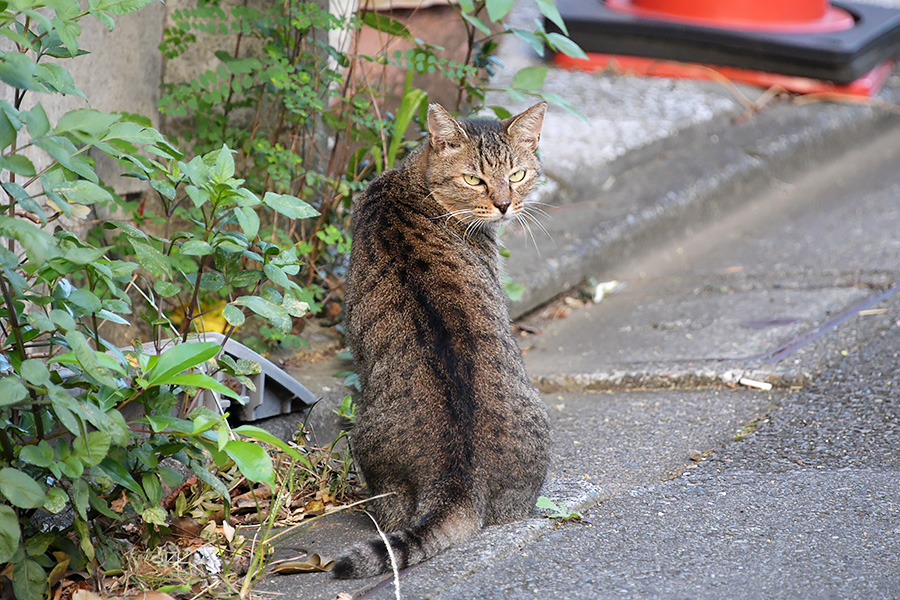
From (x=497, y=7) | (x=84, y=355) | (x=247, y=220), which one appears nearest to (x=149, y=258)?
(x=247, y=220)

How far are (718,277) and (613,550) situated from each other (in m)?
2.59

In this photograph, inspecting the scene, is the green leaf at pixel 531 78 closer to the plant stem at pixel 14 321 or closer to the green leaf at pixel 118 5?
the green leaf at pixel 118 5

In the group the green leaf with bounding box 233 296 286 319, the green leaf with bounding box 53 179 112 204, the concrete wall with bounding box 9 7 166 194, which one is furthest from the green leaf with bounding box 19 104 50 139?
the concrete wall with bounding box 9 7 166 194

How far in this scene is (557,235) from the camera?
4609mm

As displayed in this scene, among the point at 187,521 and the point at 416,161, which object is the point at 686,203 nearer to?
the point at 416,161

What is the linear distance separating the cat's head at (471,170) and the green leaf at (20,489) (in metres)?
1.62

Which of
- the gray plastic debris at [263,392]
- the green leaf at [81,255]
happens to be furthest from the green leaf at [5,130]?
the gray plastic debris at [263,392]

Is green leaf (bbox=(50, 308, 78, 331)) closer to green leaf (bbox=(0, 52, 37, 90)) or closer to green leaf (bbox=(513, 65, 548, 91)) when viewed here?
green leaf (bbox=(0, 52, 37, 90))

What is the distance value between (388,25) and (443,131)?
0.77 meters

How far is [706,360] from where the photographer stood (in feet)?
11.8

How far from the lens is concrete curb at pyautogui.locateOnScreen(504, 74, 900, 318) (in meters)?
4.46

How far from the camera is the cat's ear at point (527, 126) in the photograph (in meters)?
3.15

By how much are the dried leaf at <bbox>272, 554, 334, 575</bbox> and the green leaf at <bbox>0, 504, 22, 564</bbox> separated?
0.64m

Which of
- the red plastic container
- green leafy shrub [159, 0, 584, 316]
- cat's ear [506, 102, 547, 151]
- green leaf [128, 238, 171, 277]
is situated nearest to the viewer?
green leaf [128, 238, 171, 277]
